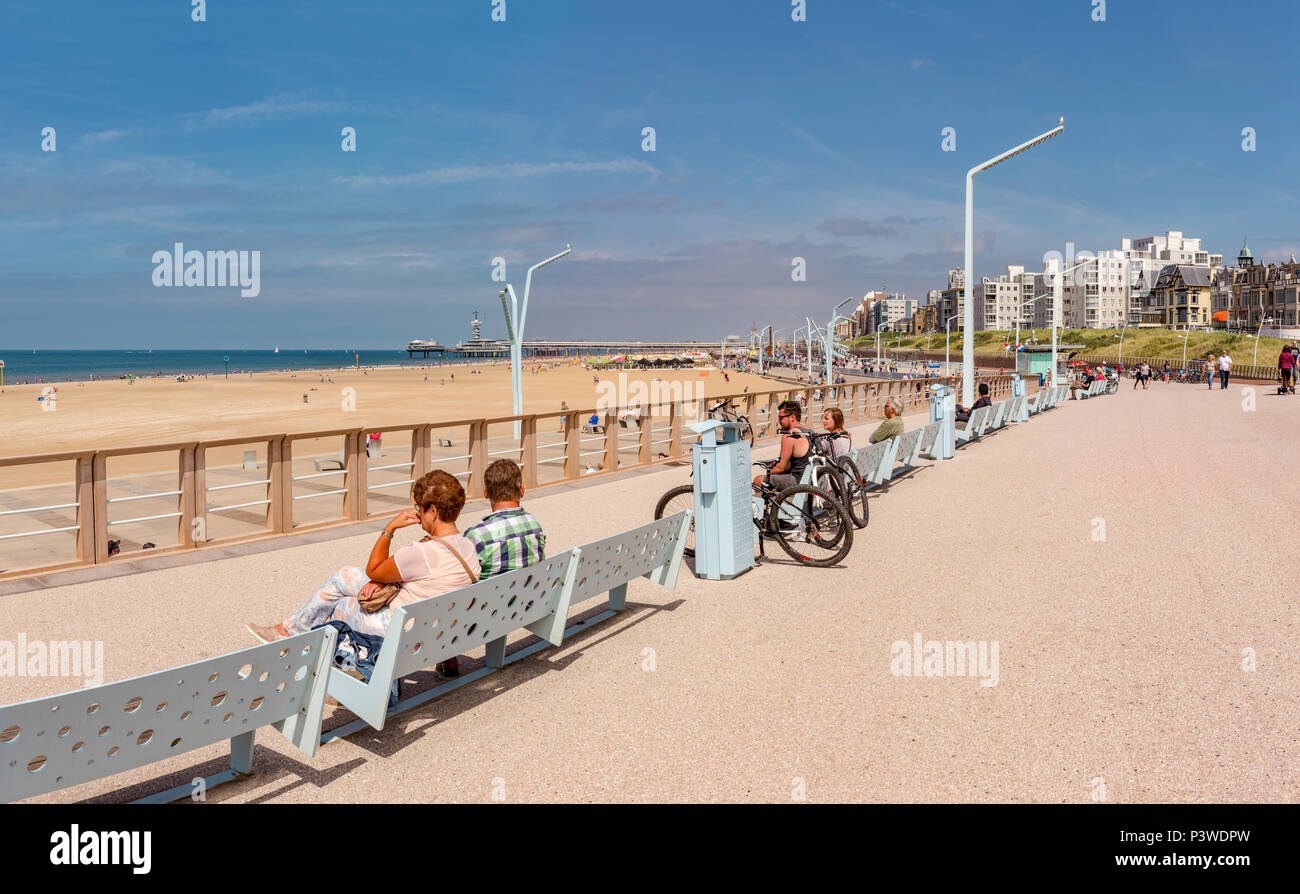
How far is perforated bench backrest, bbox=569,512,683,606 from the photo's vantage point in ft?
19.5

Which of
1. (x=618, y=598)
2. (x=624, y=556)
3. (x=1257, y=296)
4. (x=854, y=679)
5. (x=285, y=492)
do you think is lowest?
(x=854, y=679)

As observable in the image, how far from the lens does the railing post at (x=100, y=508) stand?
27.3 feet

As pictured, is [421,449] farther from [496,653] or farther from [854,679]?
[854,679]

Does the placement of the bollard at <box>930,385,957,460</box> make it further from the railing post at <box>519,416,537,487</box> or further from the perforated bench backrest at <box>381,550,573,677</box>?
the perforated bench backrest at <box>381,550,573,677</box>

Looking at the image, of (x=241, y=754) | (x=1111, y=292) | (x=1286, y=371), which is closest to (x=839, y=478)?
(x=241, y=754)

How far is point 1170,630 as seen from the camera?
20.3 ft

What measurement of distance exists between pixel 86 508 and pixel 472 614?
5.24 m

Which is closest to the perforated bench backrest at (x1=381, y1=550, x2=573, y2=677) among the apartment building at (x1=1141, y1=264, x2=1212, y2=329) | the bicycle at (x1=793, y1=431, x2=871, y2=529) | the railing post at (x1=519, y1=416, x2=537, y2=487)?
the bicycle at (x1=793, y1=431, x2=871, y2=529)

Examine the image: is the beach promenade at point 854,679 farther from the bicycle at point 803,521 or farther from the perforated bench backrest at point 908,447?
the perforated bench backrest at point 908,447

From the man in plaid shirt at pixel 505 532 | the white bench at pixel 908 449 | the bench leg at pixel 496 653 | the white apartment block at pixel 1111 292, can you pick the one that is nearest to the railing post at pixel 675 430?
the white bench at pixel 908 449

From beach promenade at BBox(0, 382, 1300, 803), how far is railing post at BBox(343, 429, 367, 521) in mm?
1209

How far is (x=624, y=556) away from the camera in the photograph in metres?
6.44
